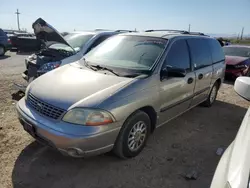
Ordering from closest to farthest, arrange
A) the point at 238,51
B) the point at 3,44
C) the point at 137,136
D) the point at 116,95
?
the point at 116,95 < the point at 137,136 < the point at 238,51 < the point at 3,44

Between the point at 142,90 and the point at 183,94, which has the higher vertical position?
the point at 142,90

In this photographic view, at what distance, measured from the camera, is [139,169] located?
3041mm

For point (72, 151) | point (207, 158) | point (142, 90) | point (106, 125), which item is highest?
point (142, 90)

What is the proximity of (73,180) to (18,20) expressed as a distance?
60.2 meters

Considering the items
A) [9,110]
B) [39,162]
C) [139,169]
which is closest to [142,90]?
[139,169]

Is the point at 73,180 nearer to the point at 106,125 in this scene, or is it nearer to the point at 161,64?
the point at 106,125

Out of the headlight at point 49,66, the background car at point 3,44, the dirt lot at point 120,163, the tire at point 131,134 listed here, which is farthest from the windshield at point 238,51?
the background car at point 3,44

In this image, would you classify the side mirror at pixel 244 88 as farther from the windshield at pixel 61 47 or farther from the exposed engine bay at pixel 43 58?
the windshield at pixel 61 47

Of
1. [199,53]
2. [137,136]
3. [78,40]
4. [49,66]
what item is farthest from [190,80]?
[78,40]

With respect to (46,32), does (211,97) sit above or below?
below

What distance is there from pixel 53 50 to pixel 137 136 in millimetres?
3678

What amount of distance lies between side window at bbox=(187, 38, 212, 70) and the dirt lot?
124 centimetres

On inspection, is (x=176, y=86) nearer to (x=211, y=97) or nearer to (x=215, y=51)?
(x=215, y=51)

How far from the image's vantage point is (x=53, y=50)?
582 cm
